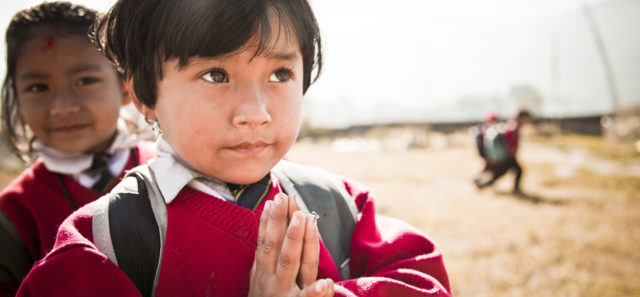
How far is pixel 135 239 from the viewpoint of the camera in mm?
916

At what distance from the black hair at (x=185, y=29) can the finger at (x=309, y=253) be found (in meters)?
0.44

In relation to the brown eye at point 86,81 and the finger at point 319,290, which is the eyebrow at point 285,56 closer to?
the finger at point 319,290

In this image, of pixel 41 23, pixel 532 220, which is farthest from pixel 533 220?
pixel 41 23

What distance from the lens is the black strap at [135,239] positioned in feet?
2.96

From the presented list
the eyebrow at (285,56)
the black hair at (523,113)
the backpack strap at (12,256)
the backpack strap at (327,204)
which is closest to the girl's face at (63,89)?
the backpack strap at (12,256)

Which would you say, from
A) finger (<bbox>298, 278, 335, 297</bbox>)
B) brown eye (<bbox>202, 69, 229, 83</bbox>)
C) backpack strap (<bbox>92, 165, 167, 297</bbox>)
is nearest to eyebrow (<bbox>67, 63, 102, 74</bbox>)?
backpack strap (<bbox>92, 165, 167, 297</bbox>)

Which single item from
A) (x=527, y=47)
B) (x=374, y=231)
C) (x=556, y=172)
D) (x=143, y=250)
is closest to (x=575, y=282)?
(x=374, y=231)

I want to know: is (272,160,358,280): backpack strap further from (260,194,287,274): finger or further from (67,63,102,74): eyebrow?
(67,63,102,74): eyebrow

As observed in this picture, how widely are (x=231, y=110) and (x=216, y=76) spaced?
10 centimetres

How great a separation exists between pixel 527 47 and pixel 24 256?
124996mm

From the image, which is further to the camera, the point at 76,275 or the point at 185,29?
the point at 185,29

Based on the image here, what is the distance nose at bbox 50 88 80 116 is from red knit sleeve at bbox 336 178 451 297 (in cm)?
114

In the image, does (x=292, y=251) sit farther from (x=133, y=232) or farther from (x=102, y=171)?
(x=102, y=171)

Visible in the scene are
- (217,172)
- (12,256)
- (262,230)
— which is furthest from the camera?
(12,256)
